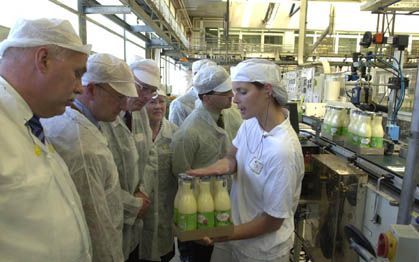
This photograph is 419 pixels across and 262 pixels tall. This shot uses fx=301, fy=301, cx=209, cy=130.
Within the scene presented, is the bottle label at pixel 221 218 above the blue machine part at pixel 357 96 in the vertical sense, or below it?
below

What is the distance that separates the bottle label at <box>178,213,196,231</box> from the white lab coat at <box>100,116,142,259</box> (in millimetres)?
325

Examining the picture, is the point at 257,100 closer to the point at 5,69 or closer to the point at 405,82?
the point at 5,69

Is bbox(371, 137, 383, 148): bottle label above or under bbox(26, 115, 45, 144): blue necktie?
under

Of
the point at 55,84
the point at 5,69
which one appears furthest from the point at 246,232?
the point at 5,69

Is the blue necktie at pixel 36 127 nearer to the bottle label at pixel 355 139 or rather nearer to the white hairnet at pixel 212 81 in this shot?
the white hairnet at pixel 212 81

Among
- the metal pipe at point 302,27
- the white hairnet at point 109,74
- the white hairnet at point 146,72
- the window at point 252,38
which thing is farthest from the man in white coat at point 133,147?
the window at point 252,38

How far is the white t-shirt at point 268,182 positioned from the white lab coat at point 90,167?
0.55 m

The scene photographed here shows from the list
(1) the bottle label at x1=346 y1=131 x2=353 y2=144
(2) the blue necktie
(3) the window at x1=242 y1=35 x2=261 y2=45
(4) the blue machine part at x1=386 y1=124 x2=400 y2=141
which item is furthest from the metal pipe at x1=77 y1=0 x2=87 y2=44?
(3) the window at x1=242 y1=35 x2=261 y2=45

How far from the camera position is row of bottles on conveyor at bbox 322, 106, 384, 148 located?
1.81 meters

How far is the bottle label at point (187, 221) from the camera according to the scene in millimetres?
1101

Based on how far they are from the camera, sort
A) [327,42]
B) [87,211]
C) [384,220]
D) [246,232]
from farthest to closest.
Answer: [327,42] → [384,220] → [246,232] → [87,211]

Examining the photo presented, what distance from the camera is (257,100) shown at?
4.02 ft

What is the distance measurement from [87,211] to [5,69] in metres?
0.48

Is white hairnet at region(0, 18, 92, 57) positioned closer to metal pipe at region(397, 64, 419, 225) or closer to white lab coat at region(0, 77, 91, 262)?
white lab coat at region(0, 77, 91, 262)
